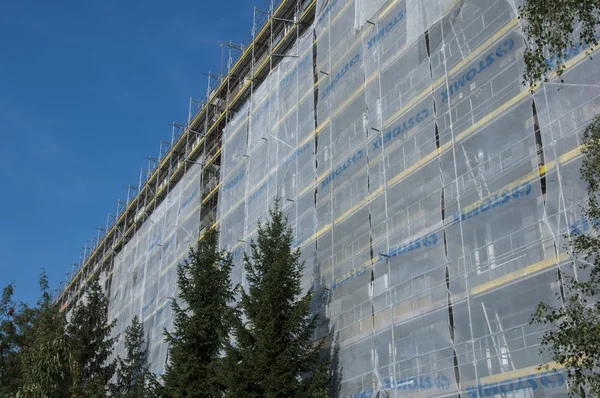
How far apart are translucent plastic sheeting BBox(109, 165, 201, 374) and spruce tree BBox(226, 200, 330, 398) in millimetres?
12581

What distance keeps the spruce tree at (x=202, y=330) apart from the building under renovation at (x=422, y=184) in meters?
2.62

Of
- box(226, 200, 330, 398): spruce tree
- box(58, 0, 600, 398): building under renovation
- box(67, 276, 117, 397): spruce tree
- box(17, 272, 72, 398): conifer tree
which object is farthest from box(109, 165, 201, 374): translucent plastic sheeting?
box(226, 200, 330, 398): spruce tree

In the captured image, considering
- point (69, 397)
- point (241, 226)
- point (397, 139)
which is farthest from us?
point (241, 226)

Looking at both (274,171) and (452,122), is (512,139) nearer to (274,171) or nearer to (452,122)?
(452,122)

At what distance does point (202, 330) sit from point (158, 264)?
14367 millimetres

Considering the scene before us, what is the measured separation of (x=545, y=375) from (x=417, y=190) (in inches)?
229

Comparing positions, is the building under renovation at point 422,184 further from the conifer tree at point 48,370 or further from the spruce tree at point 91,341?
the spruce tree at point 91,341

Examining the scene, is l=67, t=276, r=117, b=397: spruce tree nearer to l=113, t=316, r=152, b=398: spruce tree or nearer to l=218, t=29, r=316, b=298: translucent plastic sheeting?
l=113, t=316, r=152, b=398: spruce tree

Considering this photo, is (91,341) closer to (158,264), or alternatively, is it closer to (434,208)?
(158,264)

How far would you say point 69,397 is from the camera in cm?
2434

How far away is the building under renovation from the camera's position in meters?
13.9

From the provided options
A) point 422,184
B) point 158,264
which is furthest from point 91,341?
point 422,184

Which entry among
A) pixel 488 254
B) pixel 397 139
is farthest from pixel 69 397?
pixel 488 254

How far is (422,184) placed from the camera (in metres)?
17.4
